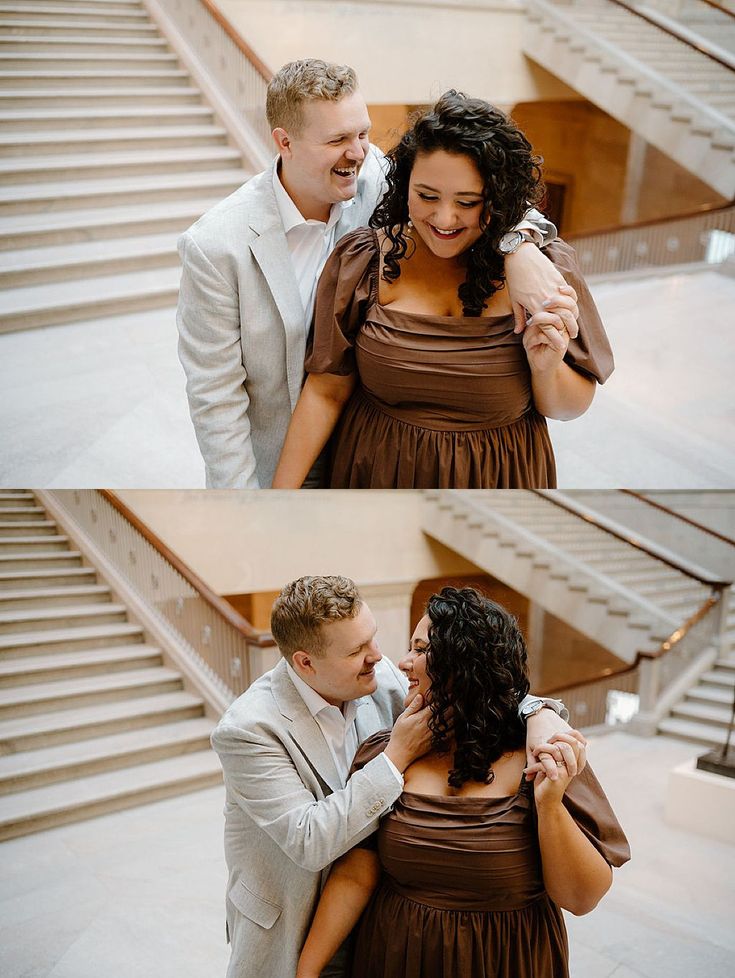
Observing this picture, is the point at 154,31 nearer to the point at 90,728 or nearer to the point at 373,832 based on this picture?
the point at 90,728

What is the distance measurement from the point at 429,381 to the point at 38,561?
55.4 inches

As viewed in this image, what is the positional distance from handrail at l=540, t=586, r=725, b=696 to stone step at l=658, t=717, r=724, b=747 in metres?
0.19

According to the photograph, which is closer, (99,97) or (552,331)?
(552,331)

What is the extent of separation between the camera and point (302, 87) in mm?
1724

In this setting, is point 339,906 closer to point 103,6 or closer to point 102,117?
point 102,117

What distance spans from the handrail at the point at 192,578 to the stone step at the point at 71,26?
1817 mm

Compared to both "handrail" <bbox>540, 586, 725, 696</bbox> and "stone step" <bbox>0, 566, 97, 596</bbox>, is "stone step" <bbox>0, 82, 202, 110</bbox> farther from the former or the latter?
"handrail" <bbox>540, 586, 725, 696</bbox>

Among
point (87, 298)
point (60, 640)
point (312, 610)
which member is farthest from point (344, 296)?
point (87, 298)

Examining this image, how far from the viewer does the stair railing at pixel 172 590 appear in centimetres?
236

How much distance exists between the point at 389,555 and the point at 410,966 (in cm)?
91

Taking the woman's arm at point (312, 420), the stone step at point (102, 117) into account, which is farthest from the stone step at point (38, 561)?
the stone step at point (102, 117)

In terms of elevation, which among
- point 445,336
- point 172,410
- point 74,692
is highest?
point 445,336

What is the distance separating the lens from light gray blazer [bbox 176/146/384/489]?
1819 mm

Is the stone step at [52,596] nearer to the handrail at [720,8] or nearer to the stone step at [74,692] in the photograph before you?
the stone step at [74,692]
